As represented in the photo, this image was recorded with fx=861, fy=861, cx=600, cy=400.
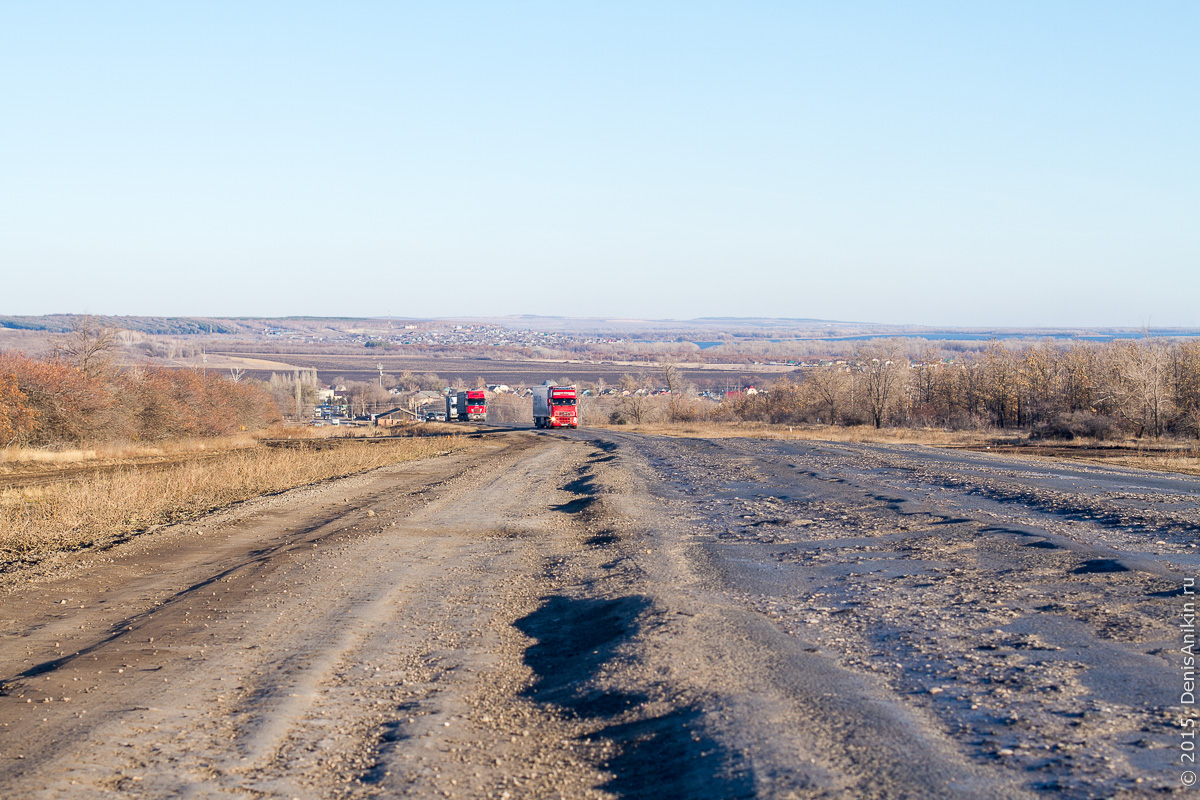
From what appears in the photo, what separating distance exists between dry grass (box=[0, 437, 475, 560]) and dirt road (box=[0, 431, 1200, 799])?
56.5 inches

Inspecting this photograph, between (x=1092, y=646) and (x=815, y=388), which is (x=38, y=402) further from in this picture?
(x=815, y=388)

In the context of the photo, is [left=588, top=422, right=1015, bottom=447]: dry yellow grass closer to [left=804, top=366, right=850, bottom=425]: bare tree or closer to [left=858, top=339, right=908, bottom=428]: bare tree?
[left=858, top=339, right=908, bottom=428]: bare tree

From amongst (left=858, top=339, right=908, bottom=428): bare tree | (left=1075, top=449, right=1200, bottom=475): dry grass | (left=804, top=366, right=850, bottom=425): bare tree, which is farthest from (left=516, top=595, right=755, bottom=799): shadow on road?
(left=804, top=366, right=850, bottom=425): bare tree

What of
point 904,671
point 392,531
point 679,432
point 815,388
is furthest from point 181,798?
point 815,388

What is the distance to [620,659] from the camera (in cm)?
718

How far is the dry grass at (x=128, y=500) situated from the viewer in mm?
13922

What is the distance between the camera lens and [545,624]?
8.95 metres

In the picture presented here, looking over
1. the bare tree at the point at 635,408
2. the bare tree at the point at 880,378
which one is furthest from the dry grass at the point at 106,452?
the bare tree at the point at 880,378

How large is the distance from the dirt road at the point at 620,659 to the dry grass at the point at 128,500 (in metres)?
1.43

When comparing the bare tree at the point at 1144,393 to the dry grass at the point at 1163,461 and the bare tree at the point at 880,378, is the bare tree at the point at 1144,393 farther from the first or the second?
the bare tree at the point at 880,378

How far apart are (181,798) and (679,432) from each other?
181 feet

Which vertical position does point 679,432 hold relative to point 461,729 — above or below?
below

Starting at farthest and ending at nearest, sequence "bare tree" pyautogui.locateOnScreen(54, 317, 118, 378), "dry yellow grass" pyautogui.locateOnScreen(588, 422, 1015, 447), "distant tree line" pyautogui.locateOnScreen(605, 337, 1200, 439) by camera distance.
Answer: "bare tree" pyautogui.locateOnScreen(54, 317, 118, 378)
"distant tree line" pyautogui.locateOnScreen(605, 337, 1200, 439)
"dry yellow grass" pyautogui.locateOnScreen(588, 422, 1015, 447)

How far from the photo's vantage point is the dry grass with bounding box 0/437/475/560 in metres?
13.9
